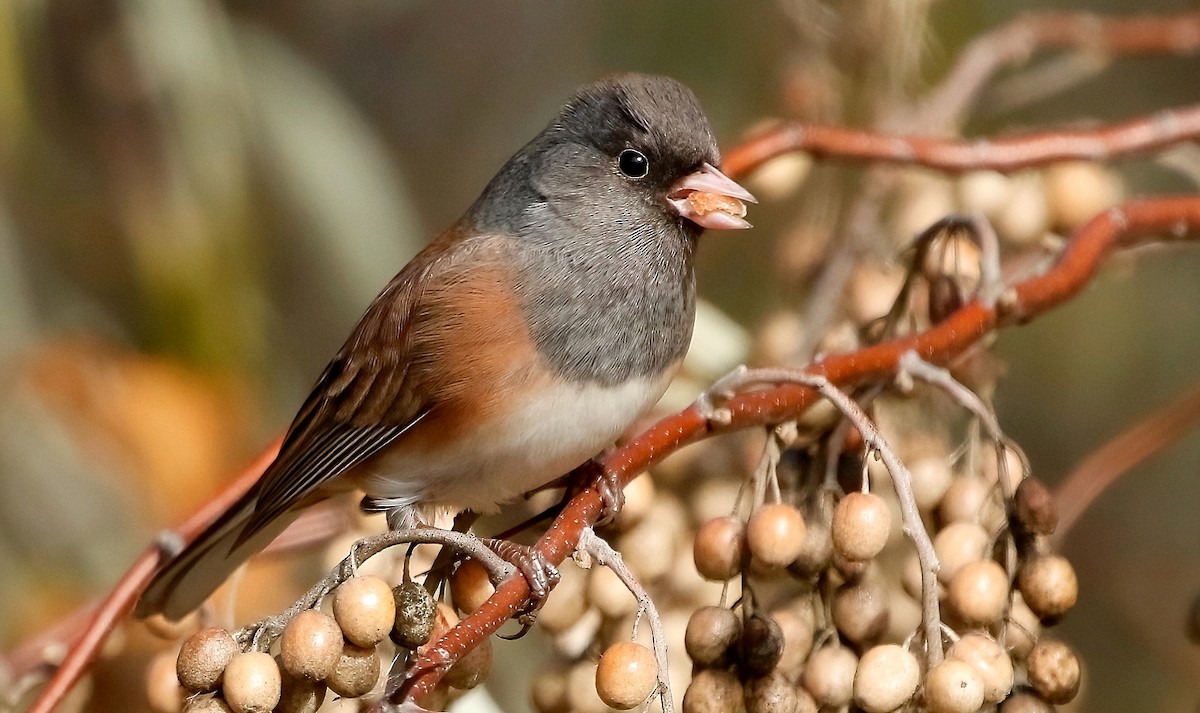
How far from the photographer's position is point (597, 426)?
1.42 m

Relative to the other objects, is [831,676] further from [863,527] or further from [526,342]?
[526,342]

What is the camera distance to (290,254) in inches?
105

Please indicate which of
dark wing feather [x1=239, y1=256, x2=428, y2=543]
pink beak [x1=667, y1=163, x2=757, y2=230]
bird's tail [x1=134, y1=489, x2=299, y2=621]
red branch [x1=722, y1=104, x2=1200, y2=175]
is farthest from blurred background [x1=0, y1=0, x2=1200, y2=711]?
pink beak [x1=667, y1=163, x2=757, y2=230]

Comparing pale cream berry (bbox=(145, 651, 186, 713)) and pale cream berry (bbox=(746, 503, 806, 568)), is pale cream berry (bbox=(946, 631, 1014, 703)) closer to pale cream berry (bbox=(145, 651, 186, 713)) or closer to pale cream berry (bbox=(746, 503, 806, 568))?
pale cream berry (bbox=(746, 503, 806, 568))

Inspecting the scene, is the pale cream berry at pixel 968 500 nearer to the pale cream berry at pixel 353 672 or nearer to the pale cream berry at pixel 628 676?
the pale cream berry at pixel 628 676

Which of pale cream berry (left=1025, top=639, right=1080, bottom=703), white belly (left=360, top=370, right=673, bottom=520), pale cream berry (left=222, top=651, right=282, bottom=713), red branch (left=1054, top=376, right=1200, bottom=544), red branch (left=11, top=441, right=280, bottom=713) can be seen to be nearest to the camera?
pale cream berry (left=222, top=651, right=282, bottom=713)

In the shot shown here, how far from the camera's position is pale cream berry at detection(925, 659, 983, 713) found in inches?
37.0

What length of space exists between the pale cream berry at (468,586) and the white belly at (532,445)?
228 mm

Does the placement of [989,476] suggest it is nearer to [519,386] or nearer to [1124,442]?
[1124,442]

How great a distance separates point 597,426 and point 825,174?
32.8 inches

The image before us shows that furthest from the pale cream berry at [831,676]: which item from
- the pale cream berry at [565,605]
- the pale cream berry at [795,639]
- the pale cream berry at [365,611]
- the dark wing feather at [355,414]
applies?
the dark wing feather at [355,414]

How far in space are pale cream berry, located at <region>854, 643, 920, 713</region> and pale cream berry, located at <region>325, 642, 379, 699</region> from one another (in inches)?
14.9

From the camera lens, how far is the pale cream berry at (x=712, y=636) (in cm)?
108

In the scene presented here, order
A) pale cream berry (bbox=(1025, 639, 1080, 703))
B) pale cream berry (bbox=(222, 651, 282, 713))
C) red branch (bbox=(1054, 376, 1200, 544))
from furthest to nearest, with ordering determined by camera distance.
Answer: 1. red branch (bbox=(1054, 376, 1200, 544))
2. pale cream berry (bbox=(1025, 639, 1080, 703))
3. pale cream berry (bbox=(222, 651, 282, 713))
